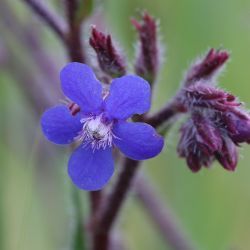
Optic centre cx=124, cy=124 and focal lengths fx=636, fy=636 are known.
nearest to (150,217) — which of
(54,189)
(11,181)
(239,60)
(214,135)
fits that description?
(54,189)

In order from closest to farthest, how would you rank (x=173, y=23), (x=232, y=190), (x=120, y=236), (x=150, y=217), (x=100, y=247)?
(x=100, y=247) < (x=120, y=236) < (x=150, y=217) < (x=232, y=190) < (x=173, y=23)

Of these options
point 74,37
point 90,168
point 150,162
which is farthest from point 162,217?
point 90,168

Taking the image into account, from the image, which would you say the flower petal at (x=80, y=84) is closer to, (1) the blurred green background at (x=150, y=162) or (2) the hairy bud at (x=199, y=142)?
(2) the hairy bud at (x=199, y=142)

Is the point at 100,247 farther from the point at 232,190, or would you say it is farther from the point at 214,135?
the point at 232,190

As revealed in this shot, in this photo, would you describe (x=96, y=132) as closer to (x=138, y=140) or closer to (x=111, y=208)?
(x=138, y=140)

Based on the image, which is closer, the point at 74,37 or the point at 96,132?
the point at 96,132

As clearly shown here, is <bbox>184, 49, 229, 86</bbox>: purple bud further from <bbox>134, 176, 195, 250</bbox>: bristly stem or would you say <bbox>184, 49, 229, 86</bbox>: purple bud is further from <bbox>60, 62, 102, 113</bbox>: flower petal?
<bbox>134, 176, 195, 250</bbox>: bristly stem

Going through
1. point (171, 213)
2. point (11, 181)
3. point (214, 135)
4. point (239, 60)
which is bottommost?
point (11, 181)
